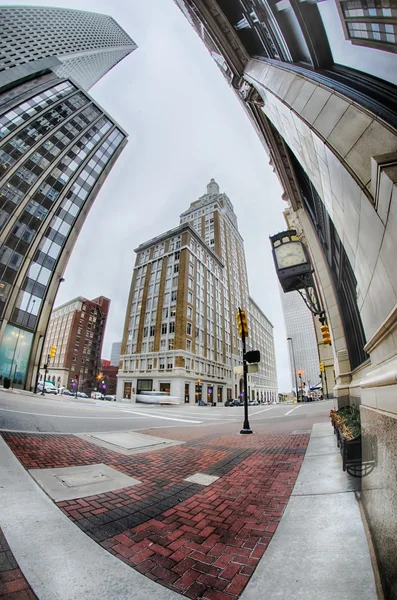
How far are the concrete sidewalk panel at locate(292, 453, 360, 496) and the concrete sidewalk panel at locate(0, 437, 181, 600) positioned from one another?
8.02 feet

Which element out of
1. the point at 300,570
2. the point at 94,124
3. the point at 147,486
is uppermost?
the point at 94,124

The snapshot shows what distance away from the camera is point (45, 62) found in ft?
130

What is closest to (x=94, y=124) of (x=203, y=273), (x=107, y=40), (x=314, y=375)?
(x=203, y=273)

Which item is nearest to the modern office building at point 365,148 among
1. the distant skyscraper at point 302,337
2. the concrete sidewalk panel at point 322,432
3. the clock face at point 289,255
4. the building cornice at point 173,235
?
the concrete sidewalk panel at point 322,432

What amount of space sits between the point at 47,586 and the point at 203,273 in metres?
58.2

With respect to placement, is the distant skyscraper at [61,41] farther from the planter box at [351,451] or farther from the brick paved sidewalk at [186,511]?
the planter box at [351,451]

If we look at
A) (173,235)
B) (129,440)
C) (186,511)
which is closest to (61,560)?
(186,511)

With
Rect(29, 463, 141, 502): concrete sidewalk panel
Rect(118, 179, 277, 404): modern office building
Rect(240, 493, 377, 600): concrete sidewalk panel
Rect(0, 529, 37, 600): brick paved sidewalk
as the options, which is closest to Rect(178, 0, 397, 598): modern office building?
Rect(240, 493, 377, 600): concrete sidewalk panel

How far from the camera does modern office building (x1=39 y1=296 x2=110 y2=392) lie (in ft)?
257

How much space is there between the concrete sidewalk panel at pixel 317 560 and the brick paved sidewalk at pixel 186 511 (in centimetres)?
13

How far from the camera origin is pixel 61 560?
1.83 m

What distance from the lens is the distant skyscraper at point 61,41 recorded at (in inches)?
1449

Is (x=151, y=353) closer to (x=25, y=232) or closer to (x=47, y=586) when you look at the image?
(x=25, y=232)

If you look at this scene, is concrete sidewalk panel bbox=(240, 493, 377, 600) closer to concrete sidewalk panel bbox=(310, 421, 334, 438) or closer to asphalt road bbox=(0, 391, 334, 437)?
concrete sidewalk panel bbox=(310, 421, 334, 438)
